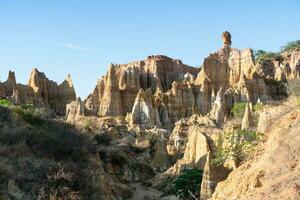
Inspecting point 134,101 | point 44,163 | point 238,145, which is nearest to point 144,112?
point 134,101

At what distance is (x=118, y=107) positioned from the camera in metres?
82.8

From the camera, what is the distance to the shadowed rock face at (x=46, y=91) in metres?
83.2

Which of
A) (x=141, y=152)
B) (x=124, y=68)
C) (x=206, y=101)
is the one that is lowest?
(x=141, y=152)

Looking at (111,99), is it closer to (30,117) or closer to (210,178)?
(30,117)

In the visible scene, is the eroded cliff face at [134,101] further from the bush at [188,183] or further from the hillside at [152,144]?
the bush at [188,183]

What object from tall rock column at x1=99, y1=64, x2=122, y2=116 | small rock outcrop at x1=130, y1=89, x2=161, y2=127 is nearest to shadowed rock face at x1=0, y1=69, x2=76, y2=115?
tall rock column at x1=99, y1=64, x2=122, y2=116

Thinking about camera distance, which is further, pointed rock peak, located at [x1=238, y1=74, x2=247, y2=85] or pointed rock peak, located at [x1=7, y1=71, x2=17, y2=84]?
pointed rock peak, located at [x1=238, y1=74, x2=247, y2=85]

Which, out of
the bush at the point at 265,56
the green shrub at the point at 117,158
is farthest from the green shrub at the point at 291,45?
the green shrub at the point at 117,158

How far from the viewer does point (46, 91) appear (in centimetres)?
8931

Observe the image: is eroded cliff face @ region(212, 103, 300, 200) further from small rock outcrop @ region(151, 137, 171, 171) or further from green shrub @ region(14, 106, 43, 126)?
small rock outcrop @ region(151, 137, 171, 171)

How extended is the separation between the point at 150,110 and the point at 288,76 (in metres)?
31.1

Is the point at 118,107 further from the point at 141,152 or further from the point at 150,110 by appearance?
the point at 141,152

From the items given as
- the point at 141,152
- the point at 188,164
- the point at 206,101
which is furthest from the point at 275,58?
the point at 188,164

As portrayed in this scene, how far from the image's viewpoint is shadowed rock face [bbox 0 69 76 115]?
8319 centimetres
